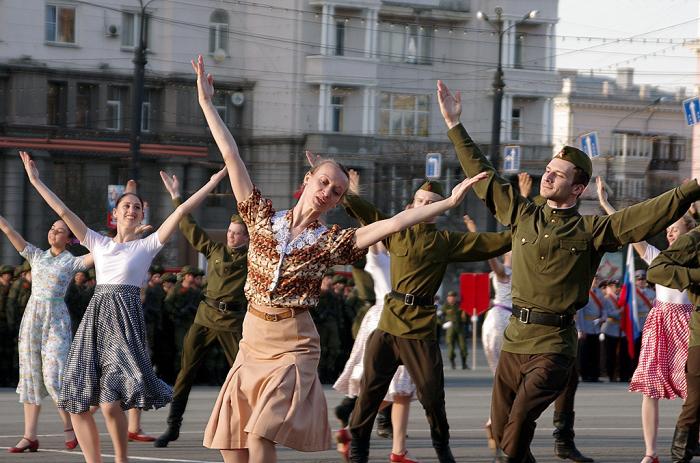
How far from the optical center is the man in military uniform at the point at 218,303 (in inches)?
497

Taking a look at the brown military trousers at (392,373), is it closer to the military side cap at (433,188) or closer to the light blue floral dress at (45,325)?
the military side cap at (433,188)

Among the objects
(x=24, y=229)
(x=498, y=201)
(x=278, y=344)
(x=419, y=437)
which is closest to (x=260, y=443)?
(x=278, y=344)

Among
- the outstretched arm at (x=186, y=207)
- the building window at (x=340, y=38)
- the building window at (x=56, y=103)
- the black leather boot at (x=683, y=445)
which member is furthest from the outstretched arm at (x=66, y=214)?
the building window at (x=340, y=38)

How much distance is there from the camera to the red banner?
29750 mm

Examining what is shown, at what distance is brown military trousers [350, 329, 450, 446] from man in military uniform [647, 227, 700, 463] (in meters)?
1.74

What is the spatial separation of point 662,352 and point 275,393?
17.8 feet

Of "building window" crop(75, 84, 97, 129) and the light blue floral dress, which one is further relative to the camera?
"building window" crop(75, 84, 97, 129)

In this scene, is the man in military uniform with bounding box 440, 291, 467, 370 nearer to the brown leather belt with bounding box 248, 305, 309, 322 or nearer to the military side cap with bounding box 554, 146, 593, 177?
the military side cap with bounding box 554, 146, 593, 177

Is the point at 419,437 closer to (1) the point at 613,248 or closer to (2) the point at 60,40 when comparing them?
(1) the point at 613,248

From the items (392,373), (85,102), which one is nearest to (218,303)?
(392,373)

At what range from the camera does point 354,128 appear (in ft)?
181

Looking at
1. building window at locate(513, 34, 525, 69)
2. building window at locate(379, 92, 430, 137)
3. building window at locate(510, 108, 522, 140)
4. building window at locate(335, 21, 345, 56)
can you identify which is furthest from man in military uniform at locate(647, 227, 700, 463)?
building window at locate(510, 108, 522, 140)

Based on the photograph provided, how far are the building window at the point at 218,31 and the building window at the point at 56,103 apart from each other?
516cm

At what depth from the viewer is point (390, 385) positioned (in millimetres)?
11711
